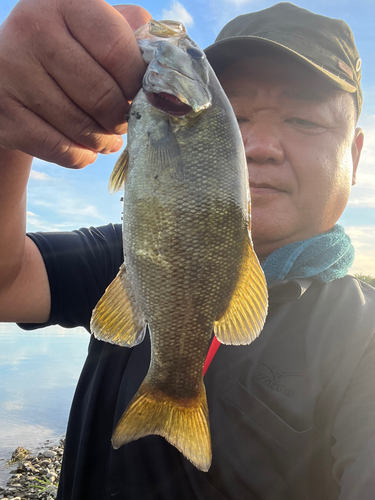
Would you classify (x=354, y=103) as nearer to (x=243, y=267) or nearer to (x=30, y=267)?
(x=243, y=267)

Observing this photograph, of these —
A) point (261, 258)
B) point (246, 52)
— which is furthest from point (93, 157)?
point (261, 258)

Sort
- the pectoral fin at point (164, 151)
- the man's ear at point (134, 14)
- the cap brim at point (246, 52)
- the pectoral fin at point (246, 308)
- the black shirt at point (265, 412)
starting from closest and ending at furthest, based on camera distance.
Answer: the pectoral fin at point (164, 151) → the pectoral fin at point (246, 308) → the man's ear at point (134, 14) → the black shirt at point (265, 412) → the cap brim at point (246, 52)

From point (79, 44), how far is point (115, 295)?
107 cm

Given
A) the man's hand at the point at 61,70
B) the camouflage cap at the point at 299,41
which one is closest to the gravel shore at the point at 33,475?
the man's hand at the point at 61,70

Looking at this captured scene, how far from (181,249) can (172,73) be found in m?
0.77

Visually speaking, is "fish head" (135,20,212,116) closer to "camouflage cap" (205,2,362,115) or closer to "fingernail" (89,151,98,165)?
"fingernail" (89,151,98,165)

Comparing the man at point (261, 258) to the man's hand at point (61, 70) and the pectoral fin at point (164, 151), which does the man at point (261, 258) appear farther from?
the pectoral fin at point (164, 151)

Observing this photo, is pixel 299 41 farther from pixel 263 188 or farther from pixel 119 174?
pixel 119 174

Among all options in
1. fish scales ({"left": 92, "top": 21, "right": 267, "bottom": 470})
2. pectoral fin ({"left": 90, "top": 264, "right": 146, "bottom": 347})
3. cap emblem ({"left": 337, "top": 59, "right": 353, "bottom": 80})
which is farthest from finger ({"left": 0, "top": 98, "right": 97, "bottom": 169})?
cap emblem ({"left": 337, "top": 59, "right": 353, "bottom": 80})

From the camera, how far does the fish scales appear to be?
4.62 ft

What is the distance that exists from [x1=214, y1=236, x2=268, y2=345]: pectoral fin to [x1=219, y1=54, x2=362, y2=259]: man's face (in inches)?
49.2

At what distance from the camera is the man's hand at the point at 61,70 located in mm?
1312

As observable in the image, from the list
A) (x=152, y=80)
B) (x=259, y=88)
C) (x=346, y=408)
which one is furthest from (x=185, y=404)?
(x=259, y=88)

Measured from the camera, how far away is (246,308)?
5.16 feet
